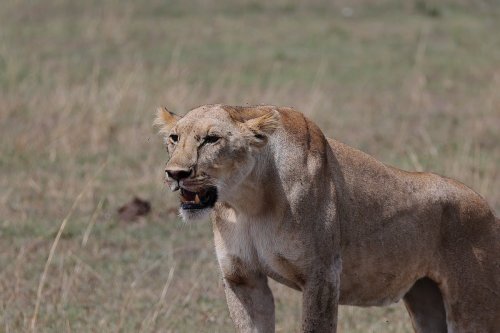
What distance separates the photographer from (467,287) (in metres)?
5.23

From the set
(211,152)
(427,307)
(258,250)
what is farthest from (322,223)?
(427,307)

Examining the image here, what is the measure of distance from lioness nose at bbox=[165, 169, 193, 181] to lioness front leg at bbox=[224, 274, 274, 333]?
27.0 inches

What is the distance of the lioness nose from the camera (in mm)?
4293

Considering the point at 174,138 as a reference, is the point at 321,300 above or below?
below

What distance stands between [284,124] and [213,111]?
0.30 m

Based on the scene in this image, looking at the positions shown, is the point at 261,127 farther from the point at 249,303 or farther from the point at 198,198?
the point at 249,303

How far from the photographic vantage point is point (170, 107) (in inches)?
468

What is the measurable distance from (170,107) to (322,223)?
7243mm

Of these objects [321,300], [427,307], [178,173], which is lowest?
[427,307]

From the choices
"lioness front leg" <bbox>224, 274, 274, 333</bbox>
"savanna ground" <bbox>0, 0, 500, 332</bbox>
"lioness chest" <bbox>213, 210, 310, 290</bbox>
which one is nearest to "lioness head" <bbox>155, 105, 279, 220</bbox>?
"lioness chest" <bbox>213, 210, 310, 290</bbox>

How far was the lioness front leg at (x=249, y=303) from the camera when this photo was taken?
490 cm

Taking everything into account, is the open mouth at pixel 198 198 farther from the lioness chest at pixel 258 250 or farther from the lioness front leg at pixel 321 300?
the lioness front leg at pixel 321 300

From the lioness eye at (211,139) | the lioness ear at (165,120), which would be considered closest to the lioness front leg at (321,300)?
the lioness eye at (211,139)

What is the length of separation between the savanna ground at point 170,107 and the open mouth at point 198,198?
1.59 meters
